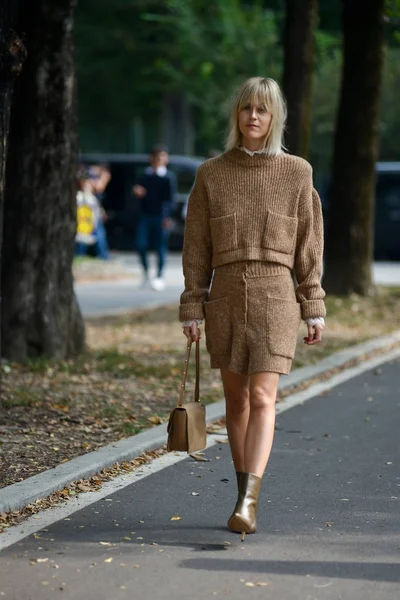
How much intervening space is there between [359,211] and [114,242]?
580 inches

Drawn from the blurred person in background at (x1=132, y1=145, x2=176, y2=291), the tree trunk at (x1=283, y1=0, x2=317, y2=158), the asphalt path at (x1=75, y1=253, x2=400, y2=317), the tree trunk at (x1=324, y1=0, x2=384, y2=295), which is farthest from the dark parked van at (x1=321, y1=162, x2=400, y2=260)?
the tree trunk at (x1=283, y1=0, x2=317, y2=158)

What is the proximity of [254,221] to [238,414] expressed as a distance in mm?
836

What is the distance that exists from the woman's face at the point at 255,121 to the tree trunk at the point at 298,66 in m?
10.7

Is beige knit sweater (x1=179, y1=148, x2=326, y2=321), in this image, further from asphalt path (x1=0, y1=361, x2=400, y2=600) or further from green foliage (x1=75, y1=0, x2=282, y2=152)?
green foliage (x1=75, y1=0, x2=282, y2=152)

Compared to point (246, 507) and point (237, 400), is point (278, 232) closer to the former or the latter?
point (237, 400)

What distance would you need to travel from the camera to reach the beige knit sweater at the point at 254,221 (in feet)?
19.5

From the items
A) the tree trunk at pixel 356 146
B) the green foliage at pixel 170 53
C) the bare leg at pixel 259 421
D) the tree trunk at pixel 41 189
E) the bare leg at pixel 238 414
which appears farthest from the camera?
the green foliage at pixel 170 53

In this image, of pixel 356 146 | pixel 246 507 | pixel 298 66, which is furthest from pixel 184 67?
pixel 246 507

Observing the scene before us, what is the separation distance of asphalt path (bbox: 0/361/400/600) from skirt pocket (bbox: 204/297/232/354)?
2.55ft

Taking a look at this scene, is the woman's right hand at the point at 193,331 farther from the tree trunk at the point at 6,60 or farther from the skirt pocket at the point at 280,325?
the tree trunk at the point at 6,60

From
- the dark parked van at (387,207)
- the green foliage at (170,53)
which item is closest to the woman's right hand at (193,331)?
the dark parked van at (387,207)

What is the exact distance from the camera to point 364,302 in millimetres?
18188

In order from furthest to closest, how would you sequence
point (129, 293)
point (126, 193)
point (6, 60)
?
1. point (126, 193)
2. point (129, 293)
3. point (6, 60)

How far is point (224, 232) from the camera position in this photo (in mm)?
5977
